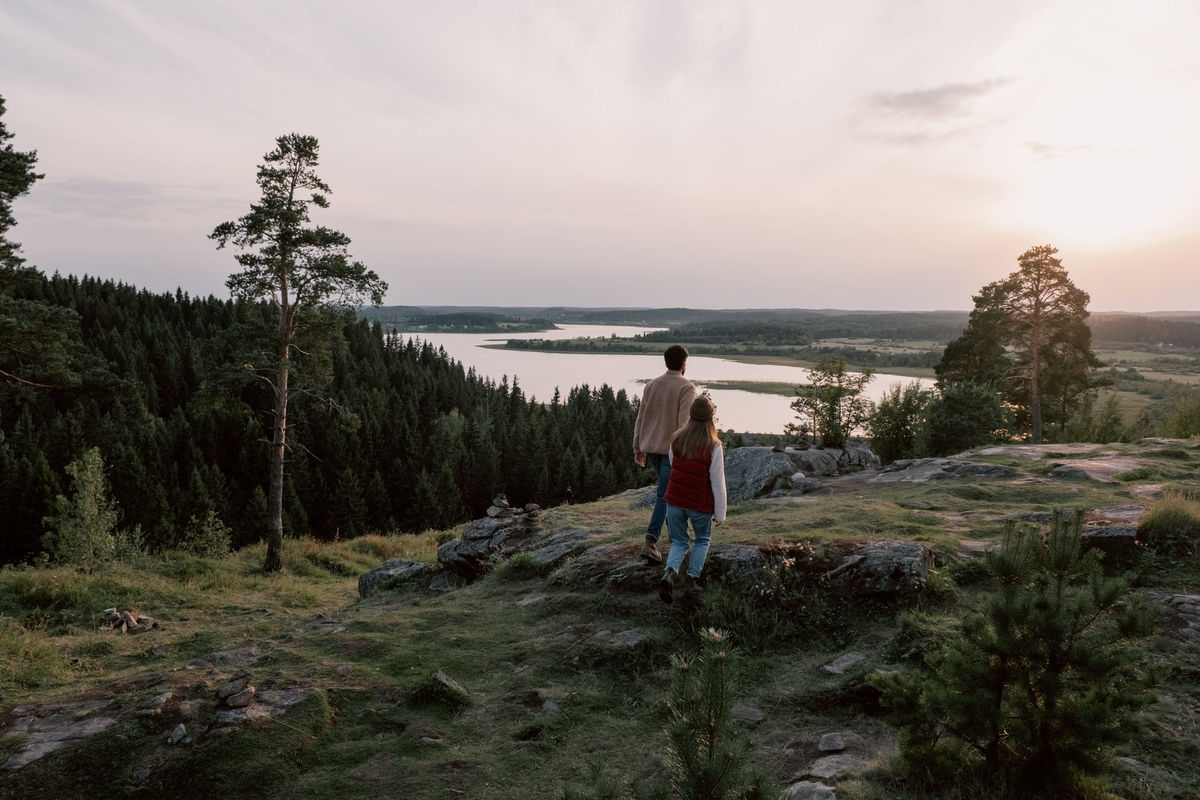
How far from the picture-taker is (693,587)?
762 centimetres

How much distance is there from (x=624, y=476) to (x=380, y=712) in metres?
62.4

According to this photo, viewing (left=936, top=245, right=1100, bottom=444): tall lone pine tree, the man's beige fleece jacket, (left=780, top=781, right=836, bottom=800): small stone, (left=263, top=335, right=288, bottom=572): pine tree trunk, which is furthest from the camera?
(left=936, top=245, right=1100, bottom=444): tall lone pine tree

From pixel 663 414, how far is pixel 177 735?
225 inches

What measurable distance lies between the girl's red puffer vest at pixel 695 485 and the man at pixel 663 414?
0.55 metres

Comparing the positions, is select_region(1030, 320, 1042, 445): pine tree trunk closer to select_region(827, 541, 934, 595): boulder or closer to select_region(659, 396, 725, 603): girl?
select_region(827, 541, 934, 595): boulder

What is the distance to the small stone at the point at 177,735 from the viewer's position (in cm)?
517

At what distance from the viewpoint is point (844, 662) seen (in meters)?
6.38

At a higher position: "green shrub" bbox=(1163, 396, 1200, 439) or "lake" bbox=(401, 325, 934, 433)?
"green shrub" bbox=(1163, 396, 1200, 439)

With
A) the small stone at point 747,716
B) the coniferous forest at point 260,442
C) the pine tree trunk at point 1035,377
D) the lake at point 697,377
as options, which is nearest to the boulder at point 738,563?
the small stone at point 747,716

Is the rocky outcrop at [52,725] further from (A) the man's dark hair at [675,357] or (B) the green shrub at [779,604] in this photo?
(A) the man's dark hair at [675,357]

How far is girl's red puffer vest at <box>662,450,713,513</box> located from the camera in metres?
6.97

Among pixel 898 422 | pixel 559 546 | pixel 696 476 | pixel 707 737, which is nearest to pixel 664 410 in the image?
pixel 696 476

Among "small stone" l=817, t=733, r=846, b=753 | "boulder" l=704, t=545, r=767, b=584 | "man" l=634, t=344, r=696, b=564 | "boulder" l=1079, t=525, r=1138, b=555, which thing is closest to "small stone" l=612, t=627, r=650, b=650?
"boulder" l=704, t=545, r=767, b=584

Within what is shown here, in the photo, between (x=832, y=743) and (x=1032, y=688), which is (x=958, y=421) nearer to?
(x=832, y=743)
